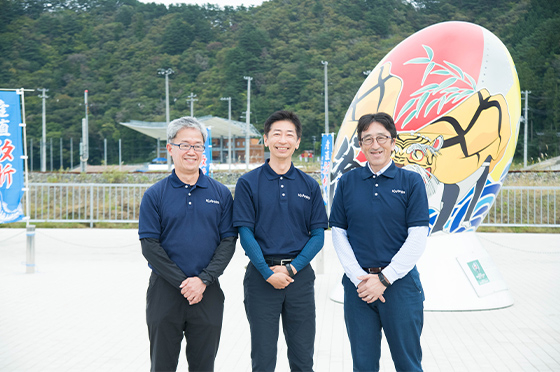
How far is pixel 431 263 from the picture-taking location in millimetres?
6188

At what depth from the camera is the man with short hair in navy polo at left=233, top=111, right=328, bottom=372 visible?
336 cm

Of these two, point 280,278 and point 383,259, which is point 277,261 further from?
point 383,259

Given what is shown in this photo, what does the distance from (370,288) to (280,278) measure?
1.63ft

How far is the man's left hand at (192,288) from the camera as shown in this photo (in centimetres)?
328

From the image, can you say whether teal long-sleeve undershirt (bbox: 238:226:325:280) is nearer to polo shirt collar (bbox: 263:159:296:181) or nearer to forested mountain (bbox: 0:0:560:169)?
polo shirt collar (bbox: 263:159:296:181)

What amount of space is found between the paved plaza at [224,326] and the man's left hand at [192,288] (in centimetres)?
156

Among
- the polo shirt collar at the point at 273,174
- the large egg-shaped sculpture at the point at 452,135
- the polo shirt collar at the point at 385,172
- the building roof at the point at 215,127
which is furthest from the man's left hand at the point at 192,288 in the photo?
the building roof at the point at 215,127

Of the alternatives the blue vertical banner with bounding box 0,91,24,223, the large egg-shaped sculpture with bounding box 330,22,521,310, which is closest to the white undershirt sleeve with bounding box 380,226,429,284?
the large egg-shaped sculpture with bounding box 330,22,521,310

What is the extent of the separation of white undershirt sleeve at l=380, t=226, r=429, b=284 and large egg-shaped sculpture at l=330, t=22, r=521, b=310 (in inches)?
108

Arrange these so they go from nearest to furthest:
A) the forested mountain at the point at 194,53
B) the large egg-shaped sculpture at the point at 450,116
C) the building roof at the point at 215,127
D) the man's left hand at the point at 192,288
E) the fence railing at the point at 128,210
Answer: the man's left hand at the point at 192,288
the large egg-shaped sculpture at the point at 450,116
the fence railing at the point at 128,210
the building roof at the point at 215,127
the forested mountain at the point at 194,53

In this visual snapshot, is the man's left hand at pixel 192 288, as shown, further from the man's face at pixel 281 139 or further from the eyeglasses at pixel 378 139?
the eyeglasses at pixel 378 139

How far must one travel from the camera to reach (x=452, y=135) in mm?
6070

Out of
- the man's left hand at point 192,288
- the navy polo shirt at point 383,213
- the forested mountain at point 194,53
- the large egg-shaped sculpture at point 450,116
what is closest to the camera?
the man's left hand at point 192,288

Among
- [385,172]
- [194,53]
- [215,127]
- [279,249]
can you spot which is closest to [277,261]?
[279,249]
